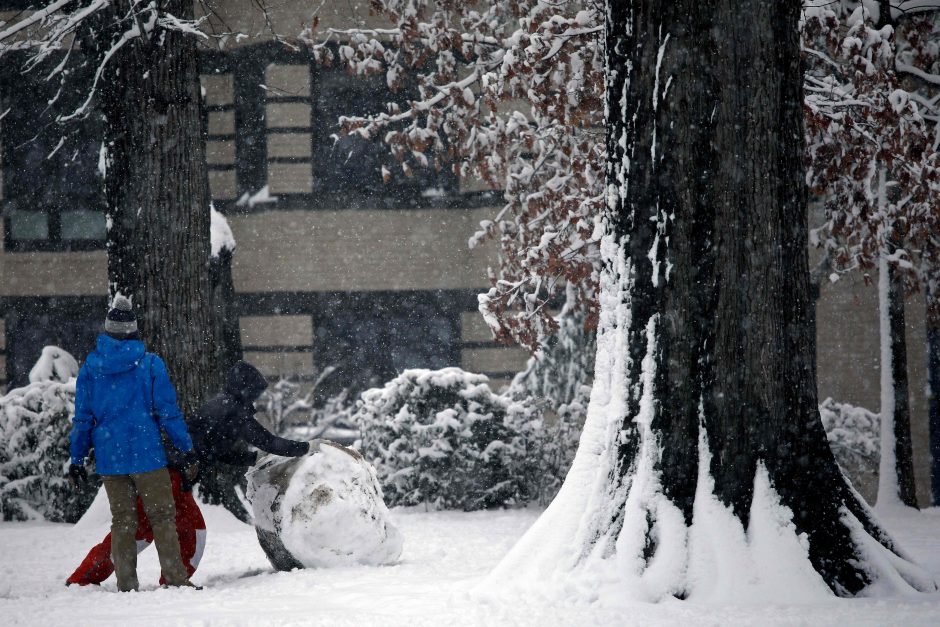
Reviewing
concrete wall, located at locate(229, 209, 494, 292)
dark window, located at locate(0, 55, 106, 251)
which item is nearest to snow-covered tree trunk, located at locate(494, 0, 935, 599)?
concrete wall, located at locate(229, 209, 494, 292)

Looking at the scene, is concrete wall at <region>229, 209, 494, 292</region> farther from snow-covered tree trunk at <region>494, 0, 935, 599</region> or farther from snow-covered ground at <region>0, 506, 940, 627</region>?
snow-covered tree trunk at <region>494, 0, 935, 599</region>

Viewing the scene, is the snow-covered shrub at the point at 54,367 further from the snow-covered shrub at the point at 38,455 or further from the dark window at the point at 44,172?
the dark window at the point at 44,172

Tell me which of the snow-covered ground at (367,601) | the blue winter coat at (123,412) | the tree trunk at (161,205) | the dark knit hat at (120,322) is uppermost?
the tree trunk at (161,205)

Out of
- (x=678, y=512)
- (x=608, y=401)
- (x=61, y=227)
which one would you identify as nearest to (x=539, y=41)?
(x=608, y=401)

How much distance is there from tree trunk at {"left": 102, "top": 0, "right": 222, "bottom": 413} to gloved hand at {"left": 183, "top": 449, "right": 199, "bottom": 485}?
291cm

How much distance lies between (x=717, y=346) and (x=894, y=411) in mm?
6422

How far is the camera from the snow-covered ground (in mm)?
3998

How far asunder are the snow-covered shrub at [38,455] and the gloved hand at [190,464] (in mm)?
4307

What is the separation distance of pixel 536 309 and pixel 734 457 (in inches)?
187

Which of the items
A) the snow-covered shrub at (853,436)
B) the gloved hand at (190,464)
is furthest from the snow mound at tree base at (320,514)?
the snow-covered shrub at (853,436)

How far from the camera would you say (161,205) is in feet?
27.2

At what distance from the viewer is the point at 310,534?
18.5ft

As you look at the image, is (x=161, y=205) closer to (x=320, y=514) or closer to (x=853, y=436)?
(x=320, y=514)

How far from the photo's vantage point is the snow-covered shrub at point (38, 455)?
9188 mm
